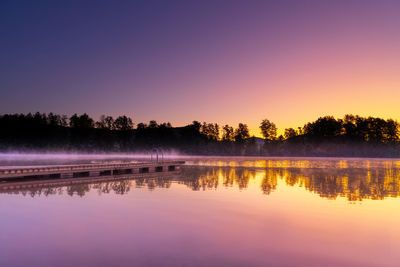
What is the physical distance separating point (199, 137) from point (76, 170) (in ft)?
330

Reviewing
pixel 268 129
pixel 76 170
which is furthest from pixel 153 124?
pixel 76 170

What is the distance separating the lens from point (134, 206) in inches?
688

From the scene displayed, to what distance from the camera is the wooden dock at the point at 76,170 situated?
2712 cm

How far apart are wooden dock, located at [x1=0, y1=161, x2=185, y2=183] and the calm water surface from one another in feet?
20.4

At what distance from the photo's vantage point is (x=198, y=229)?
12.9 meters

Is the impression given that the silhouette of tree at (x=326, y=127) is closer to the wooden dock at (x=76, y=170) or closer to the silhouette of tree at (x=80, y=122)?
the silhouette of tree at (x=80, y=122)

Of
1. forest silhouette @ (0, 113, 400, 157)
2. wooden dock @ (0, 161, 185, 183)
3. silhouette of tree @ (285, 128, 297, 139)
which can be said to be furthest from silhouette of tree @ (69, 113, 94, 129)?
wooden dock @ (0, 161, 185, 183)

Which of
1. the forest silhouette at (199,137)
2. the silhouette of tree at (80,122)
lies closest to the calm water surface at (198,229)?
the forest silhouette at (199,137)

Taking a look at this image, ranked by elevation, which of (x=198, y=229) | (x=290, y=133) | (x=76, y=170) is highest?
(x=290, y=133)

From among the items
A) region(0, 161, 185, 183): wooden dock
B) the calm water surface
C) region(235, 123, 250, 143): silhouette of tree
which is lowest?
the calm water surface

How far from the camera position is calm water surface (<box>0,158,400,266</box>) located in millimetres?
9727

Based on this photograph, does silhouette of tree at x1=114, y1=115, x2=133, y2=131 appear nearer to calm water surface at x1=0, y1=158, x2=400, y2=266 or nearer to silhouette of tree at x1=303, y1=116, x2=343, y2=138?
silhouette of tree at x1=303, y1=116, x2=343, y2=138

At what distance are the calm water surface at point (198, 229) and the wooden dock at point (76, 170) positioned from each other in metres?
6.22

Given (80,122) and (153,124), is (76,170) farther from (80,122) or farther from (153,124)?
(153,124)
